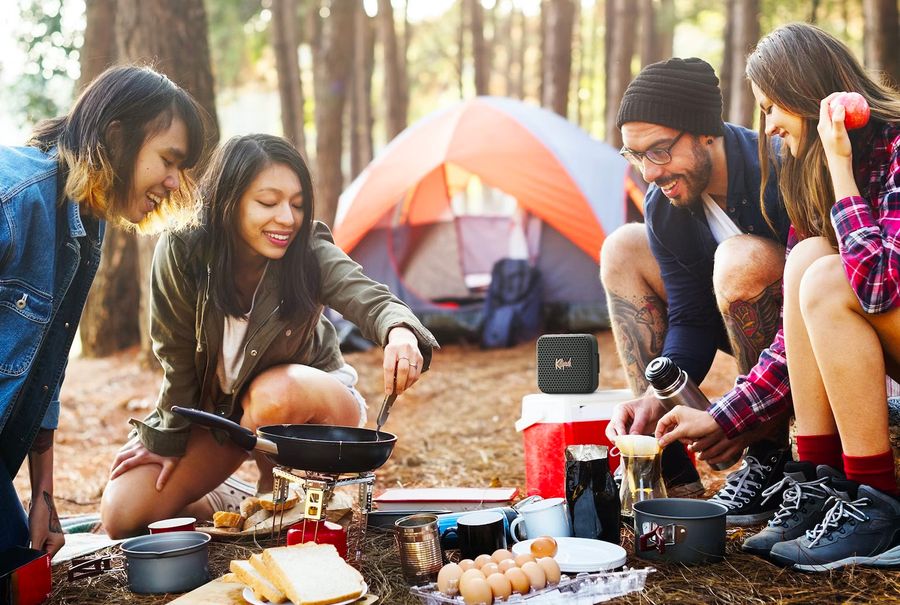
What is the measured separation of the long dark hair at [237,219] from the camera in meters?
2.62

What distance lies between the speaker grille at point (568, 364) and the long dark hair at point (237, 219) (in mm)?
744

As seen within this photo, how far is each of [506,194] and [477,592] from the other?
580 centimetres

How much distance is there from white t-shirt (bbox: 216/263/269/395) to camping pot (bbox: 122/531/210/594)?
2.14 ft

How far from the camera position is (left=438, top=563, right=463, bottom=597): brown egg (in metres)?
1.84

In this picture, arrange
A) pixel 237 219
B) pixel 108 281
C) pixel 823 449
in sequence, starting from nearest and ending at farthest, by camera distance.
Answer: pixel 823 449
pixel 237 219
pixel 108 281

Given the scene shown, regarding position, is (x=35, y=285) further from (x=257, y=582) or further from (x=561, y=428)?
(x=561, y=428)

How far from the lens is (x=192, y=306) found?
268cm

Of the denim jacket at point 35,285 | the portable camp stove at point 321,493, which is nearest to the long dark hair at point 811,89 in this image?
the portable camp stove at point 321,493

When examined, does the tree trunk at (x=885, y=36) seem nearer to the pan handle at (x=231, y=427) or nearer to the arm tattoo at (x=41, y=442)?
the pan handle at (x=231, y=427)

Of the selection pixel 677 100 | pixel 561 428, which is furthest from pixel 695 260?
pixel 561 428

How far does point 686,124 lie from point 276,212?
4.17 feet

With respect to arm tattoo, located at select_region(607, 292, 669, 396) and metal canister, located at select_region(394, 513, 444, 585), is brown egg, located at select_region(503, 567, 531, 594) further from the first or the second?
arm tattoo, located at select_region(607, 292, 669, 396)

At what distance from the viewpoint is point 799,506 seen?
208cm

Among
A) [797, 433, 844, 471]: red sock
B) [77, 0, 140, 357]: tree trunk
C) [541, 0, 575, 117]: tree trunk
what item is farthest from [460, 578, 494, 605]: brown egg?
[541, 0, 575, 117]: tree trunk
